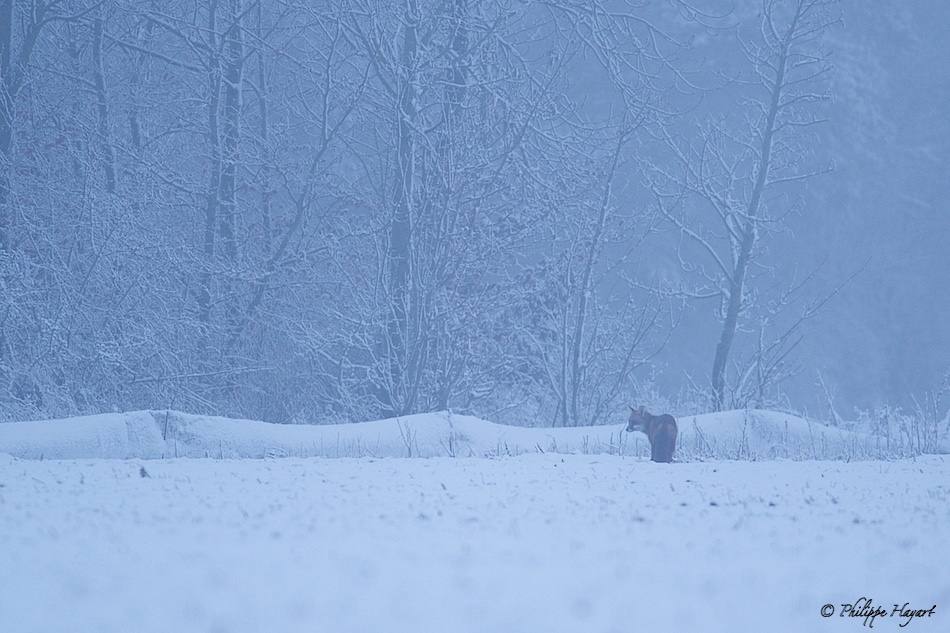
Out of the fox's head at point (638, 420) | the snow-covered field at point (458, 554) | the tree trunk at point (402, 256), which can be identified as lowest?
the fox's head at point (638, 420)

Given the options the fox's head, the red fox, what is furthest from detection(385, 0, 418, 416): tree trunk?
the red fox

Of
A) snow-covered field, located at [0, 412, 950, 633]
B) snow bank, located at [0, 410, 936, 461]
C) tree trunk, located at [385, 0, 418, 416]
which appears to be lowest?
snow bank, located at [0, 410, 936, 461]

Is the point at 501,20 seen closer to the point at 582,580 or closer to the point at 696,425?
the point at 696,425

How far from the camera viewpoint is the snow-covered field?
1245mm

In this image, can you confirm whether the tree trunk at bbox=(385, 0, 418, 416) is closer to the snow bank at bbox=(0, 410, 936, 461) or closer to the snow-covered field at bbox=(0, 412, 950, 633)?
the snow bank at bbox=(0, 410, 936, 461)

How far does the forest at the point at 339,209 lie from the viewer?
10625mm

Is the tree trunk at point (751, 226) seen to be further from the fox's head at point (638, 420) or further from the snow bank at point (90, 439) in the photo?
the snow bank at point (90, 439)

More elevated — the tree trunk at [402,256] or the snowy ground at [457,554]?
the tree trunk at [402,256]

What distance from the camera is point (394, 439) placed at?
198 inches

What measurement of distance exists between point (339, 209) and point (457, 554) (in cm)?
1105

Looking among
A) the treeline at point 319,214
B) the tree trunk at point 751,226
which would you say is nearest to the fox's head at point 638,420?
the treeline at point 319,214

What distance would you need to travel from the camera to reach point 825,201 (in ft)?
116

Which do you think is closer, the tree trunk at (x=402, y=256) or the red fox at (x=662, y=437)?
the red fox at (x=662, y=437)

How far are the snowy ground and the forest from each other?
7.55 metres
